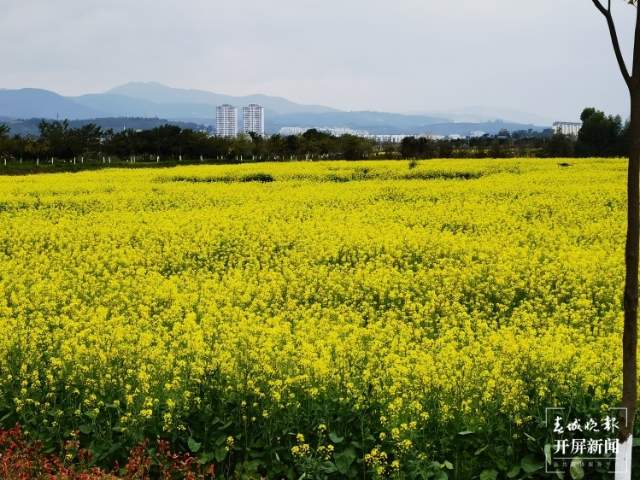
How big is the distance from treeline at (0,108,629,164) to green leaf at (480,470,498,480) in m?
47.4

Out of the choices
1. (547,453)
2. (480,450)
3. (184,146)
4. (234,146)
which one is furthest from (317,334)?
(234,146)

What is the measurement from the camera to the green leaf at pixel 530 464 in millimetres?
4816

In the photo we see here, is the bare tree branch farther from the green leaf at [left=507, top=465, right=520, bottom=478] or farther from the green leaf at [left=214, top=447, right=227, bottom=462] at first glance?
the green leaf at [left=214, top=447, right=227, bottom=462]

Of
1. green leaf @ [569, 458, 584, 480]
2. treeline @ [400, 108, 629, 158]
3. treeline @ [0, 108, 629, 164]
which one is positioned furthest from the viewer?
treeline @ [0, 108, 629, 164]

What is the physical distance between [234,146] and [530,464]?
61.5 meters

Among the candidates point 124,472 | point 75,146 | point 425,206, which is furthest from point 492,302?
point 75,146

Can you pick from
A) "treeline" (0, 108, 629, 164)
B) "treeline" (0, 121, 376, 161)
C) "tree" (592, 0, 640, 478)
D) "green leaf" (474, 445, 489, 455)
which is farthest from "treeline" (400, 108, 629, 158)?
"tree" (592, 0, 640, 478)

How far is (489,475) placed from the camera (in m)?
4.81

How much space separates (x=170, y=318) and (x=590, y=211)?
37.6 feet

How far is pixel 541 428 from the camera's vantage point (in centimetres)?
509

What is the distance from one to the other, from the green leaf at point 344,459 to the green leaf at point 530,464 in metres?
1.16

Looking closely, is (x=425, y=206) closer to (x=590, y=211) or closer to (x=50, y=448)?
(x=590, y=211)

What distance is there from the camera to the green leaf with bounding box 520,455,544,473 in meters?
4.82

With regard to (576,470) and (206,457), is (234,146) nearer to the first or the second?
(206,457)
